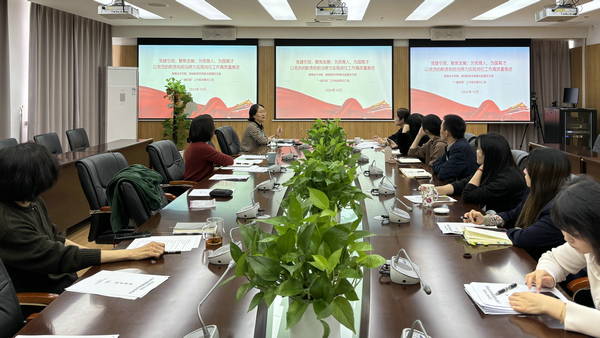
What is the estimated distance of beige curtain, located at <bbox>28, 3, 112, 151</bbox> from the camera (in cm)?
697

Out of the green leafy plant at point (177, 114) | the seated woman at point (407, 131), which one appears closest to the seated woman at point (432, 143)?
the seated woman at point (407, 131)

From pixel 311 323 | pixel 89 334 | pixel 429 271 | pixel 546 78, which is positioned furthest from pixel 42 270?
pixel 546 78

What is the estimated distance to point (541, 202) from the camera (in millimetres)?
2205

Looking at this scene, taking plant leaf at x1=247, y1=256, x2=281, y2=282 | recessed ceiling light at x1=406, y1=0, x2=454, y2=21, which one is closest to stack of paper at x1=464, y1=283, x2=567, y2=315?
plant leaf at x1=247, y1=256, x2=281, y2=282

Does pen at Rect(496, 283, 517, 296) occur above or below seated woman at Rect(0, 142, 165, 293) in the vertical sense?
below

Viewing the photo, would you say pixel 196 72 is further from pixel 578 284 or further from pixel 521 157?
pixel 578 284

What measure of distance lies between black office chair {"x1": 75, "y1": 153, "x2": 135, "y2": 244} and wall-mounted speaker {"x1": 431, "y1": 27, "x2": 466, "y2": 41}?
24.0 ft

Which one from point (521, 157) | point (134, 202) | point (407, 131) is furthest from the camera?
point (407, 131)

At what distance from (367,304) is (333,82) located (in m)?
8.19

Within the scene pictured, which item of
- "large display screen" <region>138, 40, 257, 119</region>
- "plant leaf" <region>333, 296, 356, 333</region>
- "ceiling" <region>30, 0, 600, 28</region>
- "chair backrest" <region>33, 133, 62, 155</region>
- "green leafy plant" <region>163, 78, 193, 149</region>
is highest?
"ceiling" <region>30, 0, 600, 28</region>

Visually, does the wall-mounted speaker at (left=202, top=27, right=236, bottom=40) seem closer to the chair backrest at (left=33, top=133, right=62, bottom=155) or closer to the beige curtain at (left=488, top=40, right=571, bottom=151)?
the chair backrest at (left=33, top=133, right=62, bottom=155)

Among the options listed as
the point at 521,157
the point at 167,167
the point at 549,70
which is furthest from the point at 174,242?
the point at 549,70

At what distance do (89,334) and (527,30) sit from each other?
31.9ft

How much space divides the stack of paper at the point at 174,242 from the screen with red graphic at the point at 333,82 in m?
7.32
